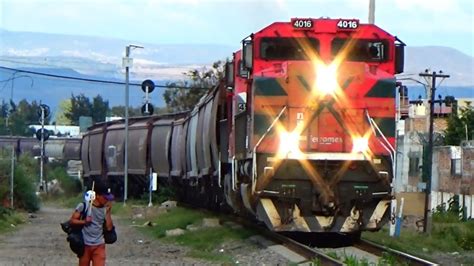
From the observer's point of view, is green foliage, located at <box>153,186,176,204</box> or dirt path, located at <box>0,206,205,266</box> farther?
green foliage, located at <box>153,186,176,204</box>

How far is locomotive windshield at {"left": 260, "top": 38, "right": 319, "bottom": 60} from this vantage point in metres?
17.1

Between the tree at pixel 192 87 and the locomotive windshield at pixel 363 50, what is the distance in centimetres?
4687

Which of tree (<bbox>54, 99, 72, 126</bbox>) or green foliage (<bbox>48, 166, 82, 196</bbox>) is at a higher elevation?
tree (<bbox>54, 99, 72, 126</bbox>)

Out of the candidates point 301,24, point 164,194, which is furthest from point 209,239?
point 164,194

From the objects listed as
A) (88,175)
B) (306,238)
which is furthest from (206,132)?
(88,175)

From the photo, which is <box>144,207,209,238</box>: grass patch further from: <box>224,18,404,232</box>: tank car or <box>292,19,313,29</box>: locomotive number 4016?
<box>292,19,313,29</box>: locomotive number 4016

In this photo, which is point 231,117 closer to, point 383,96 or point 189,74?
point 383,96

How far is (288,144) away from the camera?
16.4 m

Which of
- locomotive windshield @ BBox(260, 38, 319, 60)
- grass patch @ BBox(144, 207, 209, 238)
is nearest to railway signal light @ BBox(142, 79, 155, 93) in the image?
grass patch @ BBox(144, 207, 209, 238)

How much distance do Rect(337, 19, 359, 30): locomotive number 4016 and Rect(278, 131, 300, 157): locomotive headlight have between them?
90.2 inches

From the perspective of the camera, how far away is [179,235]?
2242 cm

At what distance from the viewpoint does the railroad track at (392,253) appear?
1389 cm

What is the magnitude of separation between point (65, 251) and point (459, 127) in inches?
2066

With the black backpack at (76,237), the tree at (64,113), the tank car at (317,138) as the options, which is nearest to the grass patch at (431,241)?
the tank car at (317,138)
